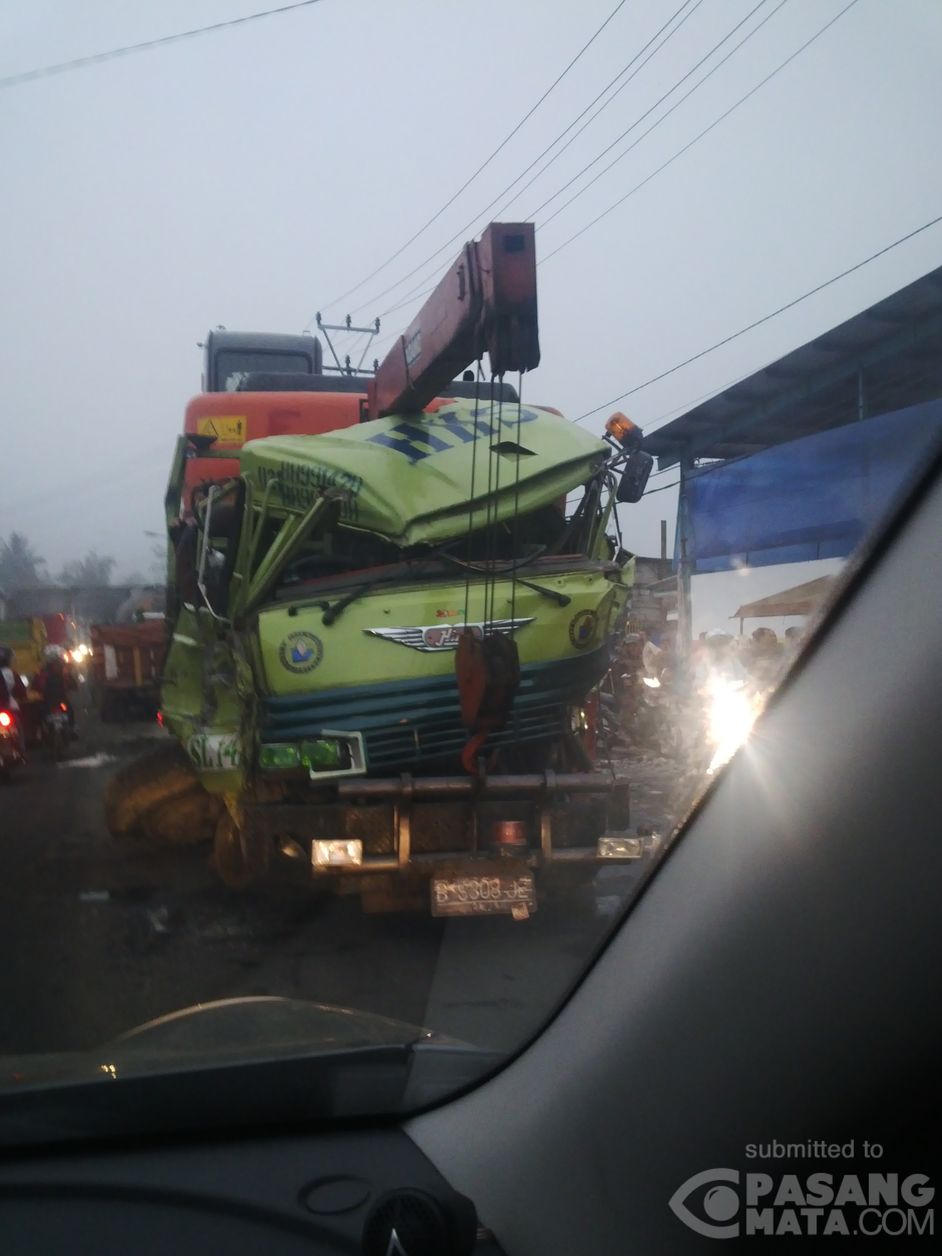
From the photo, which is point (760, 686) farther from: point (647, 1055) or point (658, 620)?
point (658, 620)

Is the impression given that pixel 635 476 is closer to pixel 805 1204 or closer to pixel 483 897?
pixel 483 897

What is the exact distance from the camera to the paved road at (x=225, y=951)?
15.7 ft

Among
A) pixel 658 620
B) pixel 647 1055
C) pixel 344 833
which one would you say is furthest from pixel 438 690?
pixel 647 1055

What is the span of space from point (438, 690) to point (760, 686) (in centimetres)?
399

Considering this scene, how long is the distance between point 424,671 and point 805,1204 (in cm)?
428

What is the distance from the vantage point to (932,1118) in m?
1.40

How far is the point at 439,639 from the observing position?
576 centimetres

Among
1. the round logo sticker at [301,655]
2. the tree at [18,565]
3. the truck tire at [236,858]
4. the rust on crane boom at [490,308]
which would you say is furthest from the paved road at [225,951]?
the tree at [18,565]

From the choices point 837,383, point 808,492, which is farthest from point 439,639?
point 808,492

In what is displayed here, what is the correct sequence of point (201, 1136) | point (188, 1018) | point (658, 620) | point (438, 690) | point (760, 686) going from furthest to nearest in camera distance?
1. point (658, 620)
2. point (438, 690)
3. point (188, 1018)
4. point (201, 1136)
5. point (760, 686)

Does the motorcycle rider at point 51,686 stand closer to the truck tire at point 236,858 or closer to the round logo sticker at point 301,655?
the truck tire at point 236,858

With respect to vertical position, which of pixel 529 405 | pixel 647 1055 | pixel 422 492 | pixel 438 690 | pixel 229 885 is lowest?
pixel 229 885

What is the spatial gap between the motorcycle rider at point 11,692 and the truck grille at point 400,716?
9.97 metres

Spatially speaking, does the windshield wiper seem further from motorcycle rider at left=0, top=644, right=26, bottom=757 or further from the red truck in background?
the red truck in background
